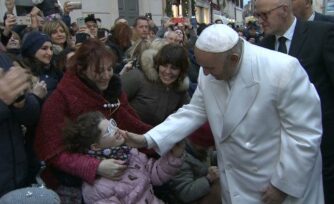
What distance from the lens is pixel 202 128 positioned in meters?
2.74

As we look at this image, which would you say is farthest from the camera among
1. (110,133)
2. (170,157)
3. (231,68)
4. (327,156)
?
(327,156)

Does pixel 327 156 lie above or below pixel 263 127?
below

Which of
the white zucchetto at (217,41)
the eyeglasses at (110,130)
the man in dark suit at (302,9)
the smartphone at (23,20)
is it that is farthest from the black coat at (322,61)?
the smartphone at (23,20)

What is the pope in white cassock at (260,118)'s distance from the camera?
2.18 metres

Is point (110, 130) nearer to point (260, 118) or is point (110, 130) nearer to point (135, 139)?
point (135, 139)

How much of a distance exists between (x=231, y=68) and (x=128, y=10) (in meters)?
15.1

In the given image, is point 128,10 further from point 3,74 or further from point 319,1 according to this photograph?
point 3,74

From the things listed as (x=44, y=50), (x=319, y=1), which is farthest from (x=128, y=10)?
(x=44, y=50)

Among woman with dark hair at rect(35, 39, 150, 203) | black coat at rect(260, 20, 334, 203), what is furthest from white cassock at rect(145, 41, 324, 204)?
woman with dark hair at rect(35, 39, 150, 203)

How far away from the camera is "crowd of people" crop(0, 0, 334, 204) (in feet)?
7.22

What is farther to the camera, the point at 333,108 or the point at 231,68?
the point at 333,108

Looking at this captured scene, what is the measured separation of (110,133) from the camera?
8.07 feet

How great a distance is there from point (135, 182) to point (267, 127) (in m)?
0.84

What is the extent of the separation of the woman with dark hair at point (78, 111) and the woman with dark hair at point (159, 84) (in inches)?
22.4
